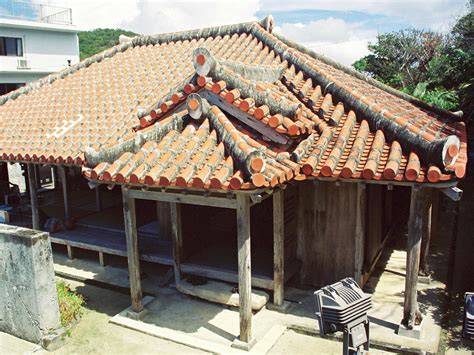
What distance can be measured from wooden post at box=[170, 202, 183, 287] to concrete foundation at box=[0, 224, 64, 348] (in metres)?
2.52

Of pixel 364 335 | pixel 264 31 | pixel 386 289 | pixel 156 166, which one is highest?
pixel 264 31

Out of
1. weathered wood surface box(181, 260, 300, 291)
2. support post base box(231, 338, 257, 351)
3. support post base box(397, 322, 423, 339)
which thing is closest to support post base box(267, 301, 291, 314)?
weathered wood surface box(181, 260, 300, 291)

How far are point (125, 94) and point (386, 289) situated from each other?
7.98 m

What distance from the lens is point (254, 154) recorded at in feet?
19.5

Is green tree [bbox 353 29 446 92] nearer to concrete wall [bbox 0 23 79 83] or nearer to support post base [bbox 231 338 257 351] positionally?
concrete wall [bbox 0 23 79 83]

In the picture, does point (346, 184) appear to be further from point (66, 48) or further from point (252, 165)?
point (66, 48)

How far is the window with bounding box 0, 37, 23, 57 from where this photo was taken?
28.8m

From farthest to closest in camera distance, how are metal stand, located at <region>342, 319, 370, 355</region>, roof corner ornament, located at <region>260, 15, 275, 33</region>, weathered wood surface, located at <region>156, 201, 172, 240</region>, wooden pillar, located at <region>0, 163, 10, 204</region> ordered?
1. wooden pillar, located at <region>0, 163, 10, 204</region>
2. roof corner ornament, located at <region>260, 15, 275, 33</region>
3. weathered wood surface, located at <region>156, 201, 172, 240</region>
4. metal stand, located at <region>342, 319, 370, 355</region>

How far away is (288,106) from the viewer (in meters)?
7.06

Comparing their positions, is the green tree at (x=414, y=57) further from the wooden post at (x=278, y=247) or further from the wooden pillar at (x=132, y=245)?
the wooden pillar at (x=132, y=245)

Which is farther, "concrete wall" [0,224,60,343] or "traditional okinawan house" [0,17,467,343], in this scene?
"concrete wall" [0,224,60,343]

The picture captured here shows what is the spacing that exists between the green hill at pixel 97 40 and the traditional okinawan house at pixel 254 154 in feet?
143

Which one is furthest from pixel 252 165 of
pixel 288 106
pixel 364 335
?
pixel 364 335

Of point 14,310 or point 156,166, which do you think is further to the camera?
point 14,310
